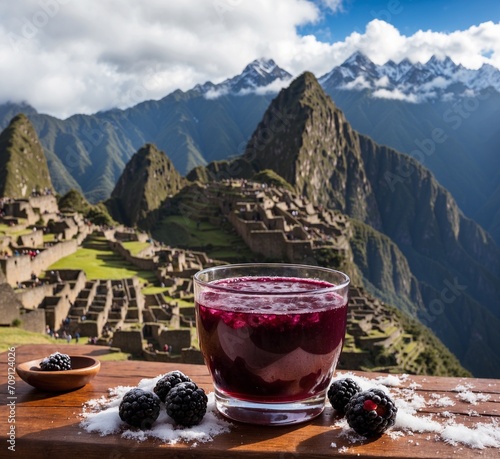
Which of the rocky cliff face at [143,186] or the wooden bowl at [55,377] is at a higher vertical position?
the rocky cliff face at [143,186]

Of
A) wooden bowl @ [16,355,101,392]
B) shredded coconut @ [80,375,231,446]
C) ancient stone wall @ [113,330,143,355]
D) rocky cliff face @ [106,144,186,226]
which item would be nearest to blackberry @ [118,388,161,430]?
shredded coconut @ [80,375,231,446]

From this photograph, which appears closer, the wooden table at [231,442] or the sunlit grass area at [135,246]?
the wooden table at [231,442]

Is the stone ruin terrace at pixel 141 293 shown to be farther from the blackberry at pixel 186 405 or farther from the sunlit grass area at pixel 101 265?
the blackberry at pixel 186 405

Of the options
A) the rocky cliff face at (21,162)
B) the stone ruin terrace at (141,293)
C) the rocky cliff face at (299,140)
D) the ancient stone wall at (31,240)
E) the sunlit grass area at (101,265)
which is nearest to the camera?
the stone ruin terrace at (141,293)

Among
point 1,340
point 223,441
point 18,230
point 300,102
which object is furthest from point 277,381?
point 300,102

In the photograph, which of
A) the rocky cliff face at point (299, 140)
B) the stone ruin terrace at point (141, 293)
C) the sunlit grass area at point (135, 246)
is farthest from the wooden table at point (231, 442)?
the rocky cliff face at point (299, 140)

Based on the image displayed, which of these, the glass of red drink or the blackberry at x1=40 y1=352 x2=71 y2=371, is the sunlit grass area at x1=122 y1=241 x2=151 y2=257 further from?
the glass of red drink
